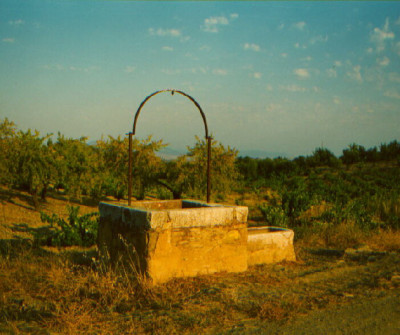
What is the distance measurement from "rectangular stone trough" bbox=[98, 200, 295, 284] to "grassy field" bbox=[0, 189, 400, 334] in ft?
0.58

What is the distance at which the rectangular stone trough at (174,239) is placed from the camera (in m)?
4.46

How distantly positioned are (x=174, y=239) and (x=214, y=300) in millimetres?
935

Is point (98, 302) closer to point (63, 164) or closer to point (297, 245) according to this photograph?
point (297, 245)

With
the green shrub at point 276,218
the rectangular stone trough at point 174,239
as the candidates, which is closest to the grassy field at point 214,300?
the rectangular stone trough at point 174,239

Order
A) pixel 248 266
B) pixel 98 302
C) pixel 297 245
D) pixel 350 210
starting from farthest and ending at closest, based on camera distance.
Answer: pixel 350 210, pixel 297 245, pixel 248 266, pixel 98 302

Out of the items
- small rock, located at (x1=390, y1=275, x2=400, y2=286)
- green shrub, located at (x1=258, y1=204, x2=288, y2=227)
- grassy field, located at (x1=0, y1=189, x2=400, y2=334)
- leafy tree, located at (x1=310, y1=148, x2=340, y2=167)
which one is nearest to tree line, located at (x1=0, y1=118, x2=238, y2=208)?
green shrub, located at (x1=258, y1=204, x2=288, y2=227)

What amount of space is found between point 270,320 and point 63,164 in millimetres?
11190

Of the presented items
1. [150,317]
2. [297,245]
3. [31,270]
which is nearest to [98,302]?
[150,317]

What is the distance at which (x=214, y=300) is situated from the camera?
398cm

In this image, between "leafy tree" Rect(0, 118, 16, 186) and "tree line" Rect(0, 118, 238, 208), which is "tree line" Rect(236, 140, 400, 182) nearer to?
"tree line" Rect(0, 118, 238, 208)

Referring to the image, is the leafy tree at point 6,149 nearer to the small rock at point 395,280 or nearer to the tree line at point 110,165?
the tree line at point 110,165

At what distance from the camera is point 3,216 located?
1113 cm

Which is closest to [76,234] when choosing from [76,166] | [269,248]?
[269,248]

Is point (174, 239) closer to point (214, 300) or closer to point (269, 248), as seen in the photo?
point (214, 300)
